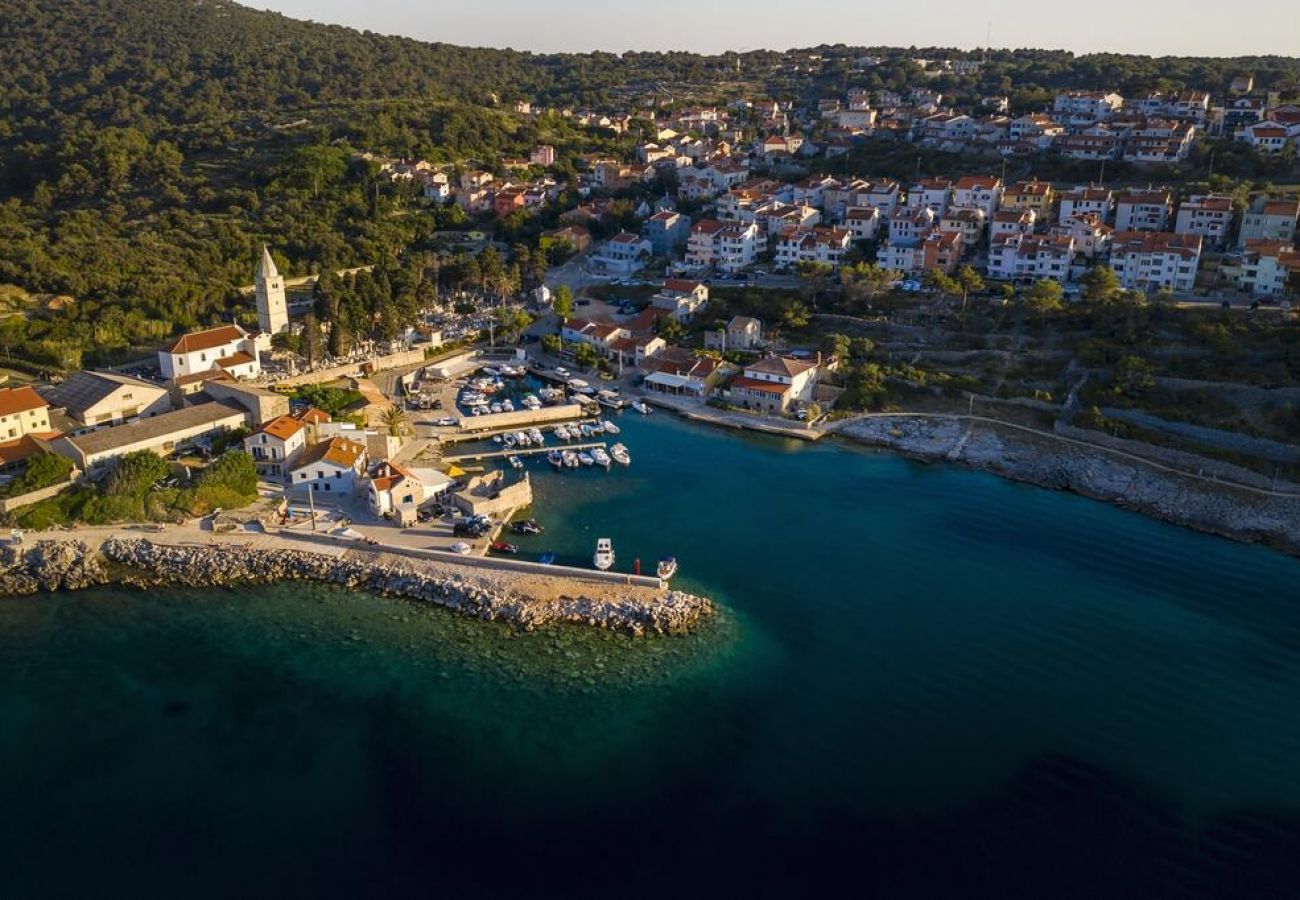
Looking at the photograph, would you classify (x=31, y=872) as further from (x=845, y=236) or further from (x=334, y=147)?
(x=334, y=147)

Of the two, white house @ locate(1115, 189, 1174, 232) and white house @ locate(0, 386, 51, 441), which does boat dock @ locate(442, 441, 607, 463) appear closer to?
white house @ locate(0, 386, 51, 441)

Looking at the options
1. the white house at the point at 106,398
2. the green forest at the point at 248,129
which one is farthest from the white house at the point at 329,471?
the green forest at the point at 248,129

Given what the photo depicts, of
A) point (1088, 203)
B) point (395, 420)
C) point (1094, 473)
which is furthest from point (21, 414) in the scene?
point (1088, 203)

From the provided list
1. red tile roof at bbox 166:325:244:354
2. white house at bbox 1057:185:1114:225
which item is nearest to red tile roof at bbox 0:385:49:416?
red tile roof at bbox 166:325:244:354

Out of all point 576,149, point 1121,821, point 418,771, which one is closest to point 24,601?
point 418,771

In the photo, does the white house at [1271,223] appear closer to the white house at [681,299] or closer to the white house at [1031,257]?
the white house at [1031,257]
